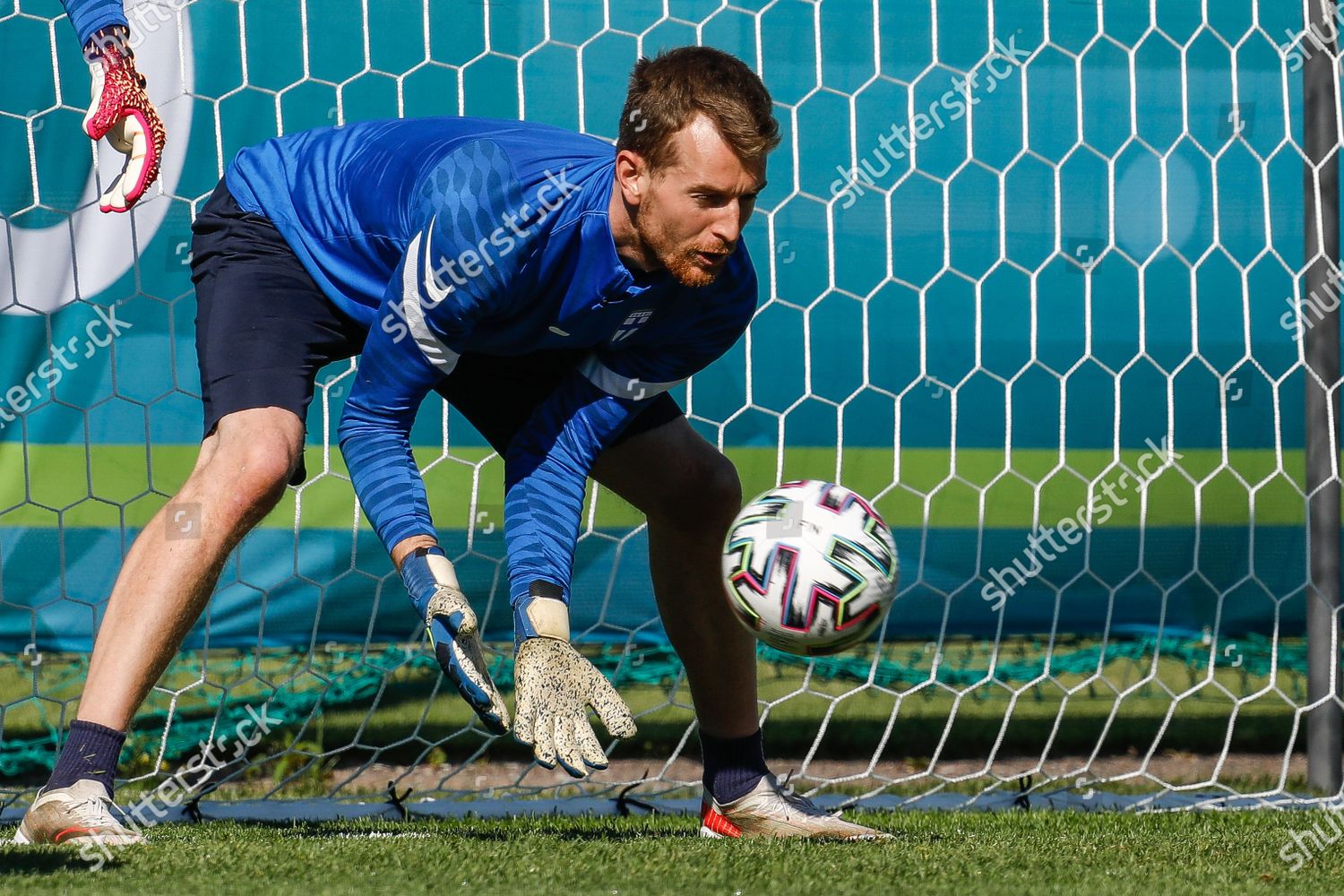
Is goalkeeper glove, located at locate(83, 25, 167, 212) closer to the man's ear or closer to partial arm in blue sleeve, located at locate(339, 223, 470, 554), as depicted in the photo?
partial arm in blue sleeve, located at locate(339, 223, 470, 554)

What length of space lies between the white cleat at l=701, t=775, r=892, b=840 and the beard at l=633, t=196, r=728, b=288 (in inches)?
40.8

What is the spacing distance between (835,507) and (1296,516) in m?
1.70

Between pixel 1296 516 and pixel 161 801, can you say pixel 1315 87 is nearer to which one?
pixel 1296 516

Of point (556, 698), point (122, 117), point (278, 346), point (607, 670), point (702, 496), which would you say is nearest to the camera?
point (556, 698)

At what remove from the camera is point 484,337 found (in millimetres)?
2277

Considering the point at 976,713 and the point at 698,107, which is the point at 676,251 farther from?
the point at 976,713

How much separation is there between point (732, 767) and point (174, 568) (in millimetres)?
1092

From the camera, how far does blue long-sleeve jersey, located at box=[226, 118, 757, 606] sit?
2.11m

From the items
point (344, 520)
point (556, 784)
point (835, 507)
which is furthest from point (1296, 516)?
point (344, 520)

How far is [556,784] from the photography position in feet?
10.4

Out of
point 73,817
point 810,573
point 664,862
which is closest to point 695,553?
point 810,573

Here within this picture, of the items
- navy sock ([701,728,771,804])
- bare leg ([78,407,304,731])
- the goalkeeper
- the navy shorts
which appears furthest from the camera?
navy sock ([701,728,771,804])

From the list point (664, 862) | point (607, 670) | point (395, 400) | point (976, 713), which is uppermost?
point (395, 400)

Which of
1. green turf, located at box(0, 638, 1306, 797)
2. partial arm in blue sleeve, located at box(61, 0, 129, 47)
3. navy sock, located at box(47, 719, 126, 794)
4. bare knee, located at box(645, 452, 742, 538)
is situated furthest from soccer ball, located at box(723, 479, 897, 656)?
partial arm in blue sleeve, located at box(61, 0, 129, 47)
